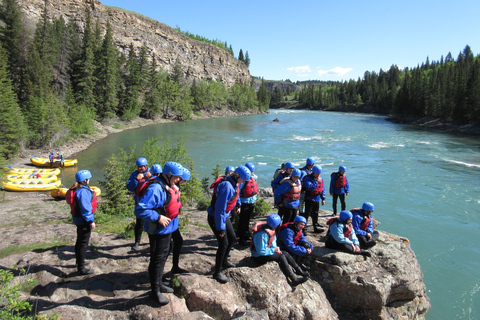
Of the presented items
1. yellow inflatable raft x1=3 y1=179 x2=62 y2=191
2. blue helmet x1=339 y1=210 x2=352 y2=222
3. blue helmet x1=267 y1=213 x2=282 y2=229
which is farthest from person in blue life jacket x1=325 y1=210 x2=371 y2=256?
yellow inflatable raft x1=3 y1=179 x2=62 y2=191

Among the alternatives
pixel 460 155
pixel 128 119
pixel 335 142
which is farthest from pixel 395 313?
pixel 128 119

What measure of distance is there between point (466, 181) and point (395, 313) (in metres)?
20.0

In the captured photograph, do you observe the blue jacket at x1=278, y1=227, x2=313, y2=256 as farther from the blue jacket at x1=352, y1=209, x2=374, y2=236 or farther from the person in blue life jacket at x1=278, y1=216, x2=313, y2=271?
the blue jacket at x1=352, y1=209, x2=374, y2=236

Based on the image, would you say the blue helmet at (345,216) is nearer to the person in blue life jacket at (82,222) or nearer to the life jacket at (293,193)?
the life jacket at (293,193)

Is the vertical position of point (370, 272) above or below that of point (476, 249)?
above

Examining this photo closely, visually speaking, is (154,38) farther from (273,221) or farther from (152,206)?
(152,206)

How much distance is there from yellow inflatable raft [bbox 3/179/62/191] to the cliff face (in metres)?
55.3

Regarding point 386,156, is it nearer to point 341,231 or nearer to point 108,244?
point 341,231

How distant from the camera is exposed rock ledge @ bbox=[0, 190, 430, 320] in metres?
4.43

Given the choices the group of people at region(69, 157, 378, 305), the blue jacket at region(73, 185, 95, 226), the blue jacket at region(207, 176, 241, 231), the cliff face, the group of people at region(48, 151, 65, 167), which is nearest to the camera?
the group of people at region(69, 157, 378, 305)

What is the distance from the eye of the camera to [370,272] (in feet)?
20.7

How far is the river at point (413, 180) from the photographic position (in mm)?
9969

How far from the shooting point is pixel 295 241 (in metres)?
6.30

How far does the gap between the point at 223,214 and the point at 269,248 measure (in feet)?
4.19
